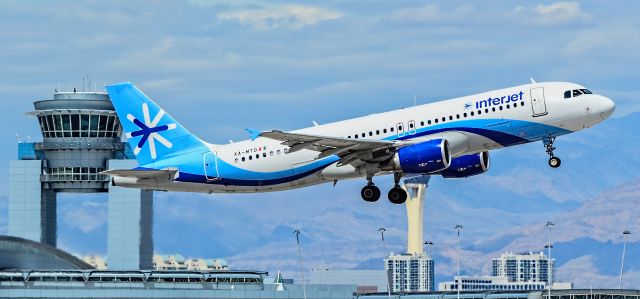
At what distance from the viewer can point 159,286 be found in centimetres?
17275

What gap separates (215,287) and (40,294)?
1779 cm

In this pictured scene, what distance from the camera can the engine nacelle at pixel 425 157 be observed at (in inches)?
4375

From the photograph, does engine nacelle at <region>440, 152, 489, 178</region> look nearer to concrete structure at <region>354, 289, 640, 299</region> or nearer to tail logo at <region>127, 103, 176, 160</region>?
tail logo at <region>127, 103, 176, 160</region>

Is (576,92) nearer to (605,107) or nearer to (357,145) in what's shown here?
(605,107)

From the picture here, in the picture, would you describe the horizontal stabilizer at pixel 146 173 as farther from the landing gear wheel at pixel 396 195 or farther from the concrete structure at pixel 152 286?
the concrete structure at pixel 152 286

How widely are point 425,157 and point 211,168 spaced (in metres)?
17.2

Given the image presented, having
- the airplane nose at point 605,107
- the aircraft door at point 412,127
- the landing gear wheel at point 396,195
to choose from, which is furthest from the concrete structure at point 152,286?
the airplane nose at point 605,107

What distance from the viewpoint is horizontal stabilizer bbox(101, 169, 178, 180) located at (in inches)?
4656

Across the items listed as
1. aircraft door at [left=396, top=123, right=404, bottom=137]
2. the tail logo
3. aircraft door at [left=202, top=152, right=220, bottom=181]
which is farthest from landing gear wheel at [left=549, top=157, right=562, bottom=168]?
the tail logo

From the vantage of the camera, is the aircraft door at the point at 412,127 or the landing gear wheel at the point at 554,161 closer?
the landing gear wheel at the point at 554,161

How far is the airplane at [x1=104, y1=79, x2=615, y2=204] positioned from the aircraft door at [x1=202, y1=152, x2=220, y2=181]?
0.23 feet

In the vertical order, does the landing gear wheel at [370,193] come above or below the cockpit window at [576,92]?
below

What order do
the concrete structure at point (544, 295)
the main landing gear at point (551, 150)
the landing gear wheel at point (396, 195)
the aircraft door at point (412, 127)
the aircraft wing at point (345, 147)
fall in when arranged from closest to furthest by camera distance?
the aircraft wing at point (345, 147)
the main landing gear at point (551, 150)
the aircraft door at point (412, 127)
the landing gear wheel at point (396, 195)
the concrete structure at point (544, 295)

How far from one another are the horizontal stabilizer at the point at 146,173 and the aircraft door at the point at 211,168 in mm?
2390
